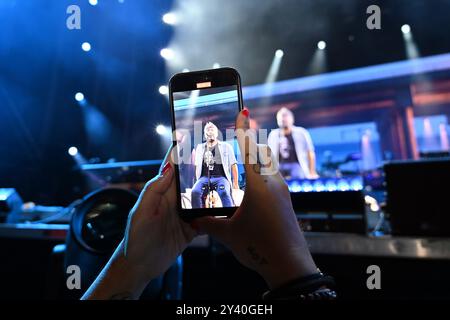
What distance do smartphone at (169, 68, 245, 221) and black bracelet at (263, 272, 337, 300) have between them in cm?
11

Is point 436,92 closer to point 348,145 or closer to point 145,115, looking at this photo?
point 348,145

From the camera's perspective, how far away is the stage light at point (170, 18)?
1989 mm

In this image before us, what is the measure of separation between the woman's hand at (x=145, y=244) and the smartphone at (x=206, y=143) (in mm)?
17

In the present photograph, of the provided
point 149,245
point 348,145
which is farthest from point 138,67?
point 149,245

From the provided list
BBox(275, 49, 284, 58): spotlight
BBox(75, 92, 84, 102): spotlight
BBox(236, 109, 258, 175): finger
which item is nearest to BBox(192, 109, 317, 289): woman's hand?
BBox(236, 109, 258, 175): finger

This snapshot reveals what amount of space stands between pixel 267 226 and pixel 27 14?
201cm

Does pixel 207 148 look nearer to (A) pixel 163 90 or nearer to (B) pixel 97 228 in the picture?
(B) pixel 97 228

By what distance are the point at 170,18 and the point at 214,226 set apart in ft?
6.50

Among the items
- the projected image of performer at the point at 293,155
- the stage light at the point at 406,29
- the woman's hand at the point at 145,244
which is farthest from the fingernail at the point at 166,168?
the stage light at the point at 406,29

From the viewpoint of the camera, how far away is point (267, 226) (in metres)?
0.31

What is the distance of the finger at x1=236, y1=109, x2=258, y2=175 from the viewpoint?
0.31 m

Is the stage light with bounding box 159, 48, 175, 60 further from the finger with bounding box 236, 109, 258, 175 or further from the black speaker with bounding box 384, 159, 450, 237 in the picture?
the finger with bounding box 236, 109, 258, 175

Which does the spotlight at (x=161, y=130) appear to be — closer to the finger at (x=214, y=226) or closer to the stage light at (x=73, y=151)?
the stage light at (x=73, y=151)
